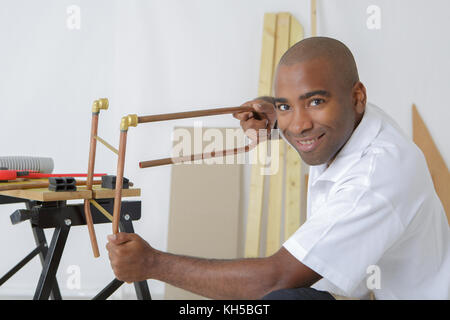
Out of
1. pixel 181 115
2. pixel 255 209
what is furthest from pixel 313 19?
pixel 181 115

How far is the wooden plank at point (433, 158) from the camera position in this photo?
2.84 metres

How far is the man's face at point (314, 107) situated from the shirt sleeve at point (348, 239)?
0.23m

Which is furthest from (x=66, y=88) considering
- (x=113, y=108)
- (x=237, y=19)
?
(x=237, y=19)

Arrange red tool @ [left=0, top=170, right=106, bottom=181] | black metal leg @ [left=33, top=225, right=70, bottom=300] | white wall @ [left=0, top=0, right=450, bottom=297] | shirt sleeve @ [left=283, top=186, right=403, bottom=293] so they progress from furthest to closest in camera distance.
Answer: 1. white wall @ [left=0, top=0, right=450, bottom=297]
2. red tool @ [left=0, top=170, right=106, bottom=181]
3. black metal leg @ [left=33, top=225, right=70, bottom=300]
4. shirt sleeve @ [left=283, top=186, right=403, bottom=293]

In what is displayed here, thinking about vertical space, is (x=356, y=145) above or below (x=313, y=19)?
below

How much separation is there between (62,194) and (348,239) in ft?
3.09

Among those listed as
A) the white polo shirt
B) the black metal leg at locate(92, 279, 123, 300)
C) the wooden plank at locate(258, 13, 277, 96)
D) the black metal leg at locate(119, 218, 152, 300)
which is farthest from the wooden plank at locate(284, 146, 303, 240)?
the white polo shirt

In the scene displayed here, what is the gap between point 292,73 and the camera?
1.22 meters

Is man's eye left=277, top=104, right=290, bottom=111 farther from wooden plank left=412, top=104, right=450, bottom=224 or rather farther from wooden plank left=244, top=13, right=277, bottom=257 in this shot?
wooden plank left=412, top=104, right=450, bottom=224

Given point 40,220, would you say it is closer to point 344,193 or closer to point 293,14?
point 344,193

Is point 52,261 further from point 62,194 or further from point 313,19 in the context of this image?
point 313,19

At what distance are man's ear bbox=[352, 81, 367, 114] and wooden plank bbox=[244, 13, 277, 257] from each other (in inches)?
65.4

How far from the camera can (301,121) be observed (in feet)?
4.06

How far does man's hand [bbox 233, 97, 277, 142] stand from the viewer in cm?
173
